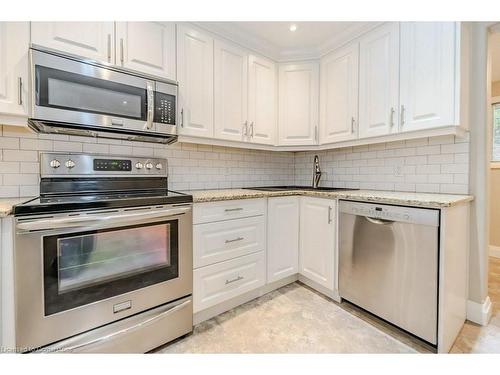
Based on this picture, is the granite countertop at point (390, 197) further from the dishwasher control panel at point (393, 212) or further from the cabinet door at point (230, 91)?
the cabinet door at point (230, 91)

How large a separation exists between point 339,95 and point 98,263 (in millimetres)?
2278

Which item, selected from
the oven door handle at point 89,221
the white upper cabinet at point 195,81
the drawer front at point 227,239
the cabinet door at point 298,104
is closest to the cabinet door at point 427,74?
the cabinet door at point 298,104

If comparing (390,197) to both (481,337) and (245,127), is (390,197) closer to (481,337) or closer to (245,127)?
(481,337)

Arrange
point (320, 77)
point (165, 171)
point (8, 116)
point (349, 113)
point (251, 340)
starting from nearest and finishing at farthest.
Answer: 1. point (8, 116)
2. point (251, 340)
3. point (165, 171)
4. point (349, 113)
5. point (320, 77)

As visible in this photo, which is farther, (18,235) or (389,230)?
(389,230)

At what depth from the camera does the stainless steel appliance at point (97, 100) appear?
4.31 feet

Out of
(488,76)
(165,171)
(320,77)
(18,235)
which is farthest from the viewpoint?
(320,77)

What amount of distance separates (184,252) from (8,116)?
1.20 metres

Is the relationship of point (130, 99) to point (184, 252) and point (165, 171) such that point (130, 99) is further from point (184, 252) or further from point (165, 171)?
point (184, 252)

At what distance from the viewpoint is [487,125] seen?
1.70 metres

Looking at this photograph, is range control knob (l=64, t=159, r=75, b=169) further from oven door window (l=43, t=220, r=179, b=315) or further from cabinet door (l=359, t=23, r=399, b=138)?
cabinet door (l=359, t=23, r=399, b=138)

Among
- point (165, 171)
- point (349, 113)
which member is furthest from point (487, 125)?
point (165, 171)

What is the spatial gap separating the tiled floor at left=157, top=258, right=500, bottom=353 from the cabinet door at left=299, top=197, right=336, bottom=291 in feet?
0.80

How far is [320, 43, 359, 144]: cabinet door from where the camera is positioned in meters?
2.14
